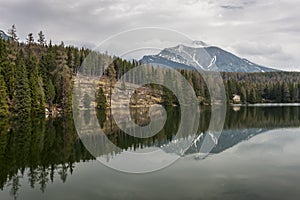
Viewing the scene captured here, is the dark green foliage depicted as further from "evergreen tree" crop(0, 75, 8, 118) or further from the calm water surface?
the calm water surface

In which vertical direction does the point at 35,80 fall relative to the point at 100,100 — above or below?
above

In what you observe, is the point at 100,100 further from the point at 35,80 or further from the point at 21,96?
the point at 21,96

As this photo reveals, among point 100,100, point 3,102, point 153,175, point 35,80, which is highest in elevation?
point 35,80

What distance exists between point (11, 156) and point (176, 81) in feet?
265

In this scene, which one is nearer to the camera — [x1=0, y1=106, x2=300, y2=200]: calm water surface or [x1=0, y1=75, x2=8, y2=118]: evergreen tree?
[x1=0, y1=106, x2=300, y2=200]: calm water surface

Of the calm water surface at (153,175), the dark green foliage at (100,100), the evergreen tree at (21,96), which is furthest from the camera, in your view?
the dark green foliage at (100,100)

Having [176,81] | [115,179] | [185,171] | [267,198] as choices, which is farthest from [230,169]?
[176,81]

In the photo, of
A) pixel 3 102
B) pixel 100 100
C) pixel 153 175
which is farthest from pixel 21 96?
pixel 153 175

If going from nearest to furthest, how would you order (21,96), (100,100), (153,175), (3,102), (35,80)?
1. (153,175)
2. (3,102)
3. (21,96)
4. (35,80)
5. (100,100)

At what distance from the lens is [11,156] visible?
23812 millimetres

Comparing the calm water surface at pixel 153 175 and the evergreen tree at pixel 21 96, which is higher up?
the evergreen tree at pixel 21 96

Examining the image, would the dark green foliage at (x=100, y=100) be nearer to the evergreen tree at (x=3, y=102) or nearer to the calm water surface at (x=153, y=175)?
the evergreen tree at (x=3, y=102)

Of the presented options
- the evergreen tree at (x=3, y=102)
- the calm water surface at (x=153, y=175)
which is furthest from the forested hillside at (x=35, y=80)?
the calm water surface at (x=153, y=175)

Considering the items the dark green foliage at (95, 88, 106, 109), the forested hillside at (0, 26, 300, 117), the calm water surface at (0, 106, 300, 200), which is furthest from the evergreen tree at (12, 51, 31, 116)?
the calm water surface at (0, 106, 300, 200)
